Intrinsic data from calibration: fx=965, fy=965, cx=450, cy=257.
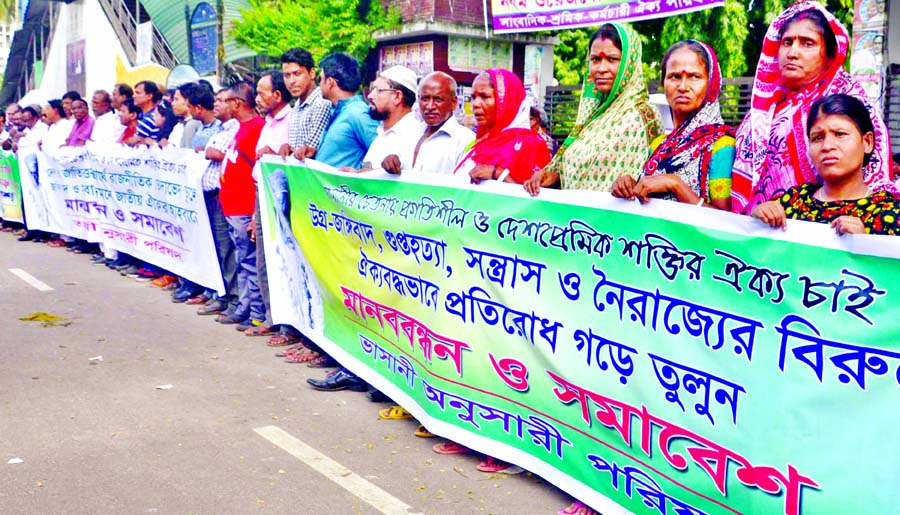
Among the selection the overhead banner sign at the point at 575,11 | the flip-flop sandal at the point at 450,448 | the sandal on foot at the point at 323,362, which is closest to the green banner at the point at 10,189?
the overhead banner sign at the point at 575,11

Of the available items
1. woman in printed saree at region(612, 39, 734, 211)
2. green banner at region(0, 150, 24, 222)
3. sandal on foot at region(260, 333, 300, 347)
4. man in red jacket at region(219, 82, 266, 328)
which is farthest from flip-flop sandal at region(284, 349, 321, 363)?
green banner at region(0, 150, 24, 222)

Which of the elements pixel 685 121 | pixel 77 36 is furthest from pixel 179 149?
pixel 77 36

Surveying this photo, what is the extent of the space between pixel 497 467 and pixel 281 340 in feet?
9.48

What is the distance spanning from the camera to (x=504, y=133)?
4.73 metres

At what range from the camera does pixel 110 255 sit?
34.0ft

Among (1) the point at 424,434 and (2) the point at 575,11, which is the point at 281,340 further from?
(2) the point at 575,11

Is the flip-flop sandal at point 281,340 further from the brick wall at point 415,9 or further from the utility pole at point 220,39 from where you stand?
the brick wall at point 415,9

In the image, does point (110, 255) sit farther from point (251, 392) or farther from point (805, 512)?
point (805, 512)

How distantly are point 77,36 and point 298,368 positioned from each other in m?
25.8

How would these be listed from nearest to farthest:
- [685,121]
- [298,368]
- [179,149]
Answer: [685,121], [298,368], [179,149]

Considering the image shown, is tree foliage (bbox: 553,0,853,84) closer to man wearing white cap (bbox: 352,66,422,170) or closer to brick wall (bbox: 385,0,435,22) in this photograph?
brick wall (bbox: 385,0,435,22)

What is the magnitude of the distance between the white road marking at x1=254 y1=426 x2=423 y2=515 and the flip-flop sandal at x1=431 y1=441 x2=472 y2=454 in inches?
17.9

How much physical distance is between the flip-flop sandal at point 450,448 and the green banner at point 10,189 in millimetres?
10173

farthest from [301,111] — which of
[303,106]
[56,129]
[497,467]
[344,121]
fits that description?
[56,129]
